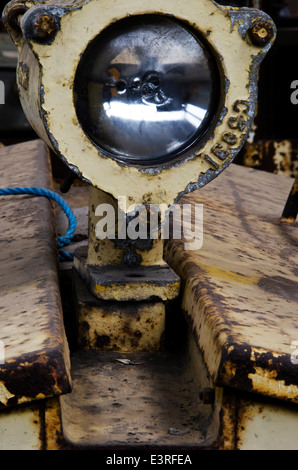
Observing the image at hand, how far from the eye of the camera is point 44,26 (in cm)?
121

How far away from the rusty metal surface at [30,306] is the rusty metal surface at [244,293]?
251 mm

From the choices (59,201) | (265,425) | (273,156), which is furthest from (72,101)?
(273,156)

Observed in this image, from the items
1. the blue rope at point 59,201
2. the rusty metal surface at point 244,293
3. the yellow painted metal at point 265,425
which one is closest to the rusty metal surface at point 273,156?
the rusty metal surface at point 244,293

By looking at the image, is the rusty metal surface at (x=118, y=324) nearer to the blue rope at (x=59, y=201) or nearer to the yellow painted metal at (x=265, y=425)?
the yellow painted metal at (x=265, y=425)

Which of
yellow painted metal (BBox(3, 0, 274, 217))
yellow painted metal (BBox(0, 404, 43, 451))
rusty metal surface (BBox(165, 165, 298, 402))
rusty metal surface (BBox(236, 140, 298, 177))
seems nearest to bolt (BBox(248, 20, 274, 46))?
yellow painted metal (BBox(3, 0, 274, 217))

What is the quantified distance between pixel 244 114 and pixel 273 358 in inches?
18.9

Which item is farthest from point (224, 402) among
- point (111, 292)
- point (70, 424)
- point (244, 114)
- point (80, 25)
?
point (80, 25)

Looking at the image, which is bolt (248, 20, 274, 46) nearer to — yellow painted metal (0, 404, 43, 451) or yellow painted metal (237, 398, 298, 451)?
yellow painted metal (237, 398, 298, 451)

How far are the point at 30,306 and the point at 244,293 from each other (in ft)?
1.35

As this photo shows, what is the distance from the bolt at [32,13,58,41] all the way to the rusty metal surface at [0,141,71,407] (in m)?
0.45

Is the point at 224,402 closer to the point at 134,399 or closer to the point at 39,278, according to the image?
the point at 134,399

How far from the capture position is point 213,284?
137cm

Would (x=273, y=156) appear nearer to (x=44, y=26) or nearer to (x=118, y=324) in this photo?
(x=118, y=324)

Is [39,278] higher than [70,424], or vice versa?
[39,278]
